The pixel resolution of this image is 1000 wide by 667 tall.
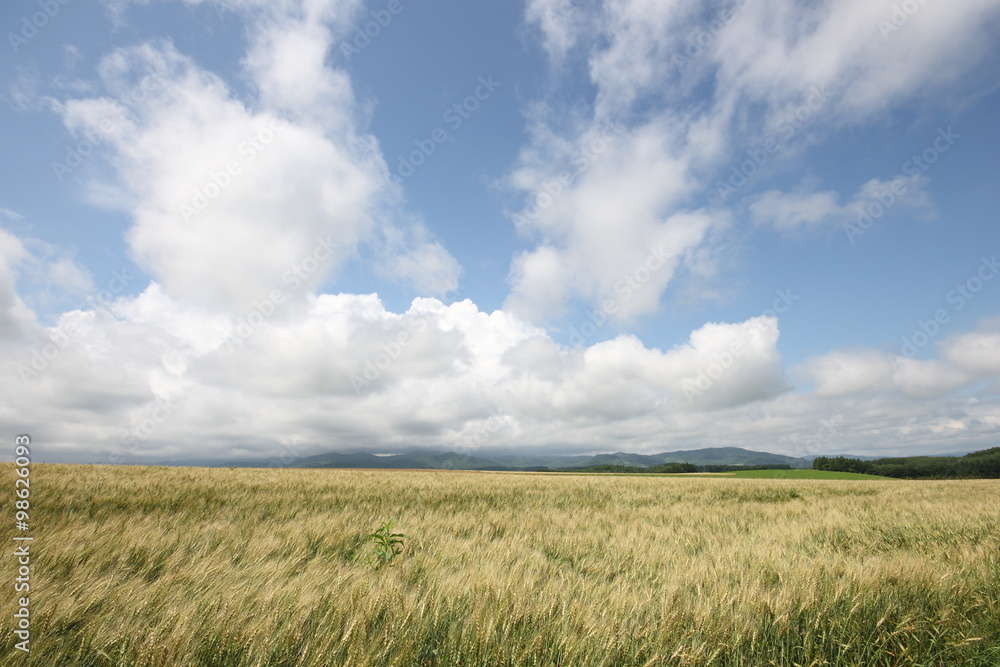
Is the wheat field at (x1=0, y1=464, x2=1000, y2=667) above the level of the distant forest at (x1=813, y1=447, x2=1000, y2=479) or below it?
above

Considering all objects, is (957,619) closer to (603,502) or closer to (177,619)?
(177,619)

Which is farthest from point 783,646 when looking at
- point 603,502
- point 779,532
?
point 603,502

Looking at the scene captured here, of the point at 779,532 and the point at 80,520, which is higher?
the point at 80,520

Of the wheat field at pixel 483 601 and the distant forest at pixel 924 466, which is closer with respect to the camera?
the wheat field at pixel 483 601

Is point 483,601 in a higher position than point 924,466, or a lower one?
higher

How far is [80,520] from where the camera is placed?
5.84 m

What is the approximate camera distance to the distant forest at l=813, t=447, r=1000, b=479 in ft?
284

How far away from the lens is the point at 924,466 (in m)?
94.7

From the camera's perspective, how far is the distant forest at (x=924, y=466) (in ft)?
284

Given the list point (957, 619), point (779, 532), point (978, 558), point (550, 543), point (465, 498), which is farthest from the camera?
point (465, 498)

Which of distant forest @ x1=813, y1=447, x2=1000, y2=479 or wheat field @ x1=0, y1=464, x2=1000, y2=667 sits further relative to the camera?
distant forest @ x1=813, y1=447, x2=1000, y2=479

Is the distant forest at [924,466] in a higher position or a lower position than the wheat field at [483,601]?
lower

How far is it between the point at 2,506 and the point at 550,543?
8.07 meters

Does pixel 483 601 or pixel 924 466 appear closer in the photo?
pixel 483 601
